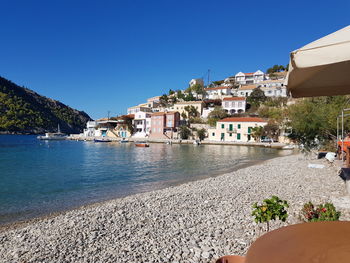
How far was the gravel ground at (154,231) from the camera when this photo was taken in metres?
3.70

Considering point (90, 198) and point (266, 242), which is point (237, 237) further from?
point (90, 198)

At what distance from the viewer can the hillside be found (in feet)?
334

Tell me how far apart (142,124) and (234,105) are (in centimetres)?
2435

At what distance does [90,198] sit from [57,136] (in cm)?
6789

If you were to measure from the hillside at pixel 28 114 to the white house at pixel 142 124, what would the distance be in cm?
6814

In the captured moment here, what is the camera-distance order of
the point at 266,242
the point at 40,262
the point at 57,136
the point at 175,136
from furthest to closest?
the point at 57,136
the point at 175,136
the point at 40,262
the point at 266,242

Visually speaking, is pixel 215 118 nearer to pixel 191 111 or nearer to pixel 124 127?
pixel 191 111

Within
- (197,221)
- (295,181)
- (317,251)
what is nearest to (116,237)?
(197,221)

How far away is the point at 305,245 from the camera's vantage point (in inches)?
61.4

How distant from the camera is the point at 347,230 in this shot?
1.72 meters

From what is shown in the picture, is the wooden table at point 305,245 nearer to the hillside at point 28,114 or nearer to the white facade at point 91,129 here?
the white facade at point 91,129

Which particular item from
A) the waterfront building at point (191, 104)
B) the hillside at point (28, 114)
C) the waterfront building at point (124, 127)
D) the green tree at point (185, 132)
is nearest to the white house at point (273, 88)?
the waterfront building at point (191, 104)

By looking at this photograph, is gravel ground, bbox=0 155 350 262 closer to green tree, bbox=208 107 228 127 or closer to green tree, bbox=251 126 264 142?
green tree, bbox=251 126 264 142

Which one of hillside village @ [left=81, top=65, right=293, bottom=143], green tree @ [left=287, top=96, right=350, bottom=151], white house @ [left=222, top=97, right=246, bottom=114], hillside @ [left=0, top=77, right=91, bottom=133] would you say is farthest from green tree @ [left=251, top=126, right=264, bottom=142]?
hillside @ [left=0, top=77, right=91, bottom=133]
